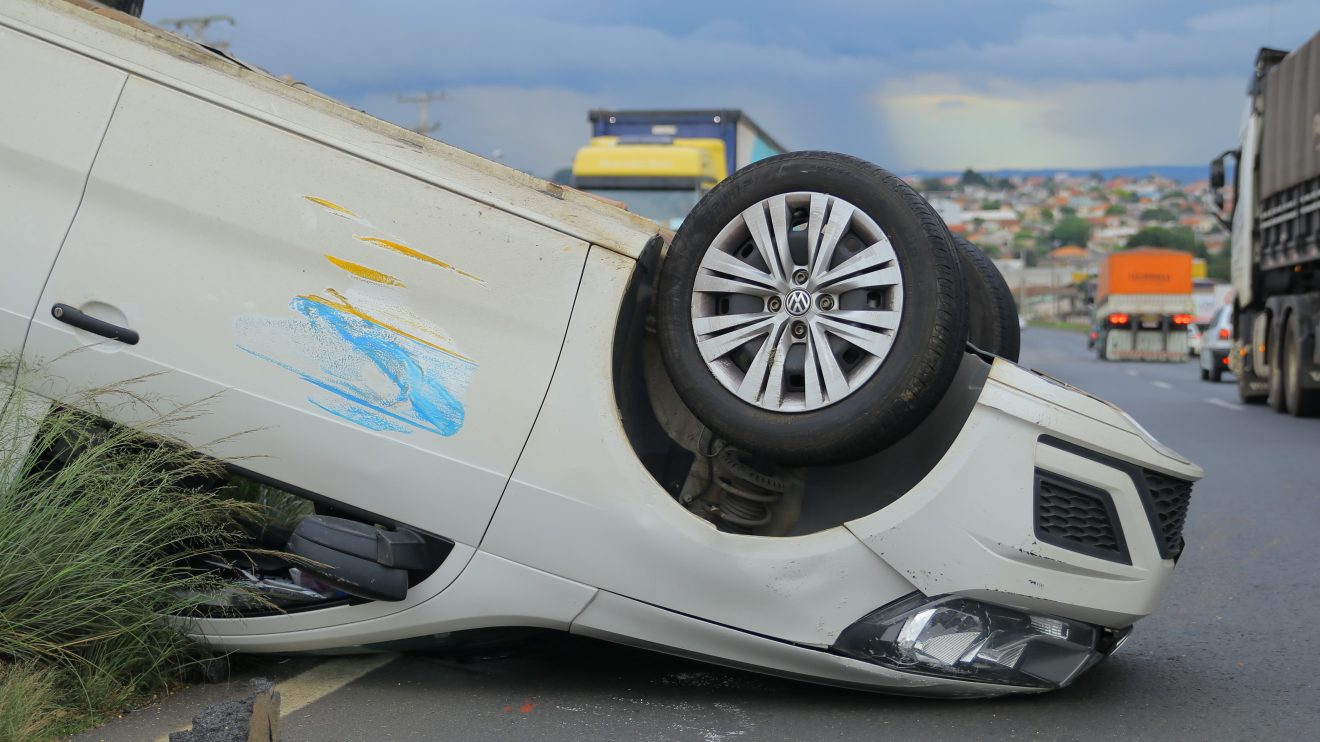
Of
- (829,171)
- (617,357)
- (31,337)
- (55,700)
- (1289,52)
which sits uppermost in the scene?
(1289,52)

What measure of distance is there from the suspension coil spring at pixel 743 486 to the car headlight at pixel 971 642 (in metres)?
0.52

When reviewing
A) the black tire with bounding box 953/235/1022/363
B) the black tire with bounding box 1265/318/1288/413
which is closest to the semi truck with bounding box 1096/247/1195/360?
the black tire with bounding box 1265/318/1288/413

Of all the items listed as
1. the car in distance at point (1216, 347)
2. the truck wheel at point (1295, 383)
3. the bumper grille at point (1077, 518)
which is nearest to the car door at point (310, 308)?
the bumper grille at point (1077, 518)

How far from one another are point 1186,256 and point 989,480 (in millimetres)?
41962

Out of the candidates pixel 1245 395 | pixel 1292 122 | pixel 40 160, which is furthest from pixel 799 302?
pixel 1245 395

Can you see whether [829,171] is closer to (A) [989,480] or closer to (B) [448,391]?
(A) [989,480]

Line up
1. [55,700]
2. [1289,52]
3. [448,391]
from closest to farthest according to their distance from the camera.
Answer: [55,700] < [448,391] < [1289,52]

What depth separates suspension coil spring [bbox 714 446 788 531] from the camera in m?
Result: 4.14

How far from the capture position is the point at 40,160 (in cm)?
398

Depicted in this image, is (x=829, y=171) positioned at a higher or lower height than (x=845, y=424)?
higher

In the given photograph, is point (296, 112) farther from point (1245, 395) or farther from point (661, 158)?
point (1245, 395)

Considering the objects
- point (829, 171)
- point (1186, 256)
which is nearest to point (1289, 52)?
point (829, 171)

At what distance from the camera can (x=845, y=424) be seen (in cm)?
378

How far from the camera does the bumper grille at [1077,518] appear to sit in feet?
12.3
